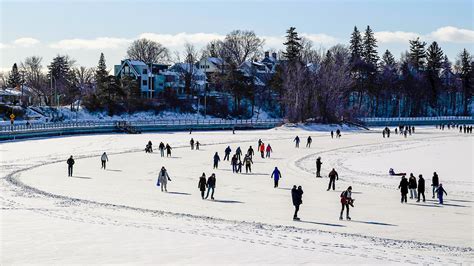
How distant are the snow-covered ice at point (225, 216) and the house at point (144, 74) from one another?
2660 inches

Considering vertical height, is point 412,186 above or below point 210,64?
below

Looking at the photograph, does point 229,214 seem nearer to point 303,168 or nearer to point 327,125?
point 303,168

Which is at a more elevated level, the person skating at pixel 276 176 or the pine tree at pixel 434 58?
the pine tree at pixel 434 58

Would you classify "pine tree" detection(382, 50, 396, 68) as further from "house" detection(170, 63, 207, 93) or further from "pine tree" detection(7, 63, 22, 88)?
"pine tree" detection(7, 63, 22, 88)

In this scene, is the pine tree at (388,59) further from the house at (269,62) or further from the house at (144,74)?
the house at (144,74)

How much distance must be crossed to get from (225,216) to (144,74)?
291 ft

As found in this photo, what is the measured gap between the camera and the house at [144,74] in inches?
4158

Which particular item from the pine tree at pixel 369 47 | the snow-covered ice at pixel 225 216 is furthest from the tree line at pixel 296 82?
the snow-covered ice at pixel 225 216

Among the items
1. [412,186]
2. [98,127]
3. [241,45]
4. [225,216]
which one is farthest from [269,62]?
[225,216]

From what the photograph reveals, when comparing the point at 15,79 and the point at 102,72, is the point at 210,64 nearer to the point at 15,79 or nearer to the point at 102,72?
the point at 102,72

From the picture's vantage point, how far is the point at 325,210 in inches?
842

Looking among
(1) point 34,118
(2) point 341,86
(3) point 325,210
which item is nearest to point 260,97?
(2) point 341,86

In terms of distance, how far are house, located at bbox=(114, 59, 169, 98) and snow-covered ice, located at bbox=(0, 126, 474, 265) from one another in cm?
6757

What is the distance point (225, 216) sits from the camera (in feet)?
66.3
